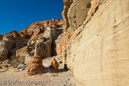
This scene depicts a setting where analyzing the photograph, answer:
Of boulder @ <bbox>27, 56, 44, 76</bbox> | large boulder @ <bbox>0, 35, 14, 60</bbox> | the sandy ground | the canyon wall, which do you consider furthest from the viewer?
large boulder @ <bbox>0, 35, 14, 60</bbox>

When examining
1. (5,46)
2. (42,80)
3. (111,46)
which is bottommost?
(42,80)

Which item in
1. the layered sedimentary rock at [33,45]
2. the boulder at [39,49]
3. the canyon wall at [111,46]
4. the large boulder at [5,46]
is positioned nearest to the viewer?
the canyon wall at [111,46]

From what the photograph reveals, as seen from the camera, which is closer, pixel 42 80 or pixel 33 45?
pixel 42 80

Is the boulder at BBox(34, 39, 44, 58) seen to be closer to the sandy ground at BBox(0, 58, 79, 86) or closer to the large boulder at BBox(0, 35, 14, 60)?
the sandy ground at BBox(0, 58, 79, 86)

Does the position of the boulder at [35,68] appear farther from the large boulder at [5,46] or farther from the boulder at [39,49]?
the large boulder at [5,46]

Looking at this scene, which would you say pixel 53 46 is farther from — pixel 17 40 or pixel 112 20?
pixel 112 20

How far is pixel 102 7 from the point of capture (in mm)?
2916

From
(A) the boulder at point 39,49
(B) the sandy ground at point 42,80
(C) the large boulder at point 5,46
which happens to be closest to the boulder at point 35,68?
(B) the sandy ground at point 42,80

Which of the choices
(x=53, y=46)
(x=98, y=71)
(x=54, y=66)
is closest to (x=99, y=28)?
(x=98, y=71)

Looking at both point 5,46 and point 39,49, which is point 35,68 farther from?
point 5,46

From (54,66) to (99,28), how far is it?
5.49m

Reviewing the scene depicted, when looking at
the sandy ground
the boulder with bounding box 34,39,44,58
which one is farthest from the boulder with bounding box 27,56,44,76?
the boulder with bounding box 34,39,44,58

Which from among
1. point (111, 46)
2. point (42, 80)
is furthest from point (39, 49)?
point (111, 46)

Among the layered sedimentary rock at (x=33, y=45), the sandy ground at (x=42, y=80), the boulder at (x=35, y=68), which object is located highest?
the layered sedimentary rock at (x=33, y=45)
